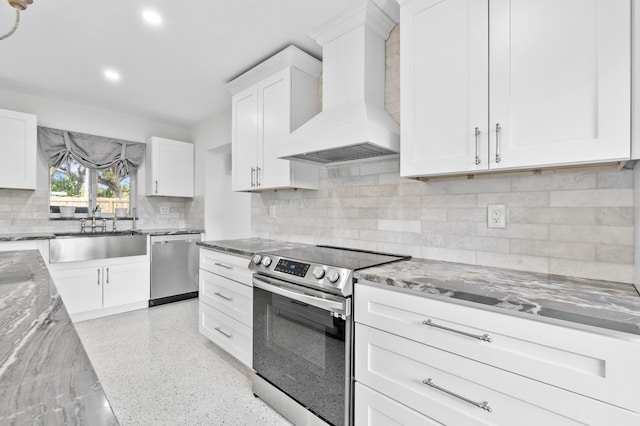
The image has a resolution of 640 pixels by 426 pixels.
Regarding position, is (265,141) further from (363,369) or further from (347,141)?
(363,369)

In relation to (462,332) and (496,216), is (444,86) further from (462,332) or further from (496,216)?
(462,332)

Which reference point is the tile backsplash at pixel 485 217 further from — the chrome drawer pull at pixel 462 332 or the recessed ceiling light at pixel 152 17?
the recessed ceiling light at pixel 152 17

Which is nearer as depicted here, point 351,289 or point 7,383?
point 7,383

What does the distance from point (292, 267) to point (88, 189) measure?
385 centimetres

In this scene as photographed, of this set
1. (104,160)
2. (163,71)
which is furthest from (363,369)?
(104,160)

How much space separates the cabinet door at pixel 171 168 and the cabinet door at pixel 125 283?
1103 millimetres

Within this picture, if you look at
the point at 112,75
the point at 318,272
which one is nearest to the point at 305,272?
the point at 318,272

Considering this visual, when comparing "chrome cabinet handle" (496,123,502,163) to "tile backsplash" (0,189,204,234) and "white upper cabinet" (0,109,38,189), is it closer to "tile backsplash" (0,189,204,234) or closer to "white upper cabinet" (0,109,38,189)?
"tile backsplash" (0,189,204,234)

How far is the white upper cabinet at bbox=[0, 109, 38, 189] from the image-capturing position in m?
3.27

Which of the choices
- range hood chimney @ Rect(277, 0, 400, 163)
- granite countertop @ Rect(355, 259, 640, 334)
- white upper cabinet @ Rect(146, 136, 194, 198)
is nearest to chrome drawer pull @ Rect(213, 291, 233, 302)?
range hood chimney @ Rect(277, 0, 400, 163)

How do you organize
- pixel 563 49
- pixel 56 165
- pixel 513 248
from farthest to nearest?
pixel 56 165
pixel 513 248
pixel 563 49

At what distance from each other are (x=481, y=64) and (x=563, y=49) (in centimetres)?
31

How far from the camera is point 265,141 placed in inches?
107

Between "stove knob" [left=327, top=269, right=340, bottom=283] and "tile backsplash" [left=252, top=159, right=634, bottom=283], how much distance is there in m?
0.73
